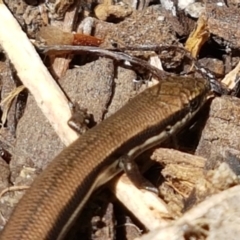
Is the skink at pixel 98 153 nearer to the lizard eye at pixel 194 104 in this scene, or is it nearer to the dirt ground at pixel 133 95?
the lizard eye at pixel 194 104

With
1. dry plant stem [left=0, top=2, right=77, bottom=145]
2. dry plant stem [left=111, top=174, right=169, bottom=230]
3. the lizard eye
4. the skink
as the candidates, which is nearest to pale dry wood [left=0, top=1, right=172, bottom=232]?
dry plant stem [left=0, top=2, right=77, bottom=145]

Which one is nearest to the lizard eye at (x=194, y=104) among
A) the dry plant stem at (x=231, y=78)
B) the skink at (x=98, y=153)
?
the skink at (x=98, y=153)

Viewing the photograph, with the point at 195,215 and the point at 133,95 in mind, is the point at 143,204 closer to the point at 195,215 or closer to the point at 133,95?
the point at 195,215

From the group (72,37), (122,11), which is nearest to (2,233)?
(72,37)

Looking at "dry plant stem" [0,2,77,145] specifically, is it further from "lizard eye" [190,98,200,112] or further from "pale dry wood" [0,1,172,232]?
"lizard eye" [190,98,200,112]

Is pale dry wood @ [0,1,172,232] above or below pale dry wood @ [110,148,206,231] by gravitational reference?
above

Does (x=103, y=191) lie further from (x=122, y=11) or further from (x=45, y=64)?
(x=122, y=11)
